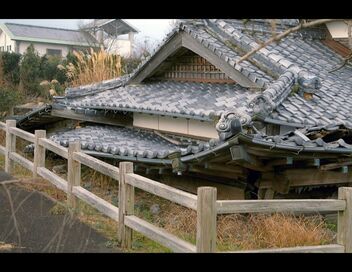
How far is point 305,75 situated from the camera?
741 centimetres

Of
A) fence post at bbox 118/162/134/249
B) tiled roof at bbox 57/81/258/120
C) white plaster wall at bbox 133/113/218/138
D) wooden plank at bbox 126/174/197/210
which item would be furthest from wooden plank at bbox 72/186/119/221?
white plaster wall at bbox 133/113/218/138

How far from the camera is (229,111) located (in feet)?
17.9

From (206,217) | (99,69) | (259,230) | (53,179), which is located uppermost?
(99,69)

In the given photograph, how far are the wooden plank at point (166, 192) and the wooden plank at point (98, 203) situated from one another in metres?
0.54

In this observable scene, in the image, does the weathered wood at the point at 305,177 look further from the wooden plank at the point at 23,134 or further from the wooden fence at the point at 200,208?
the wooden plank at the point at 23,134

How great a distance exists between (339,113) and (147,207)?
3.05m

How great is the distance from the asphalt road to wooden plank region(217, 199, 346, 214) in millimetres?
1515

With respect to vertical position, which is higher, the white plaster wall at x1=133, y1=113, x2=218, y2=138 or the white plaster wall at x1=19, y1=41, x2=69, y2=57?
the white plaster wall at x1=19, y1=41, x2=69, y2=57

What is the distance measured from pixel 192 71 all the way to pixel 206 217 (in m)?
5.87

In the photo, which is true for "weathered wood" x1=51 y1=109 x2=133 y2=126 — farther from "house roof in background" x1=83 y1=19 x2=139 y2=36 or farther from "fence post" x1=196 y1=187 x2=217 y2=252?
"house roof in background" x1=83 y1=19 x2=139 y2=36

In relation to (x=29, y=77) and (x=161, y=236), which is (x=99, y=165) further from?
(x=29, y=77)

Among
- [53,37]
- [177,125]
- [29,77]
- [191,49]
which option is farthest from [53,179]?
[53,37]

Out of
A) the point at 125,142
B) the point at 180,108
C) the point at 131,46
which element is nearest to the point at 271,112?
the point at 180,108

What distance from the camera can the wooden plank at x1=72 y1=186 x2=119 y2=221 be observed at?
546cm
